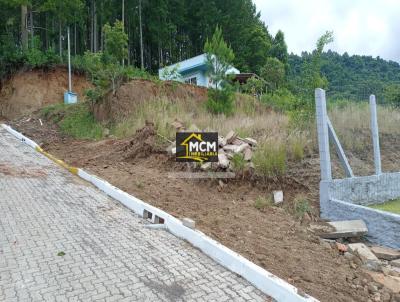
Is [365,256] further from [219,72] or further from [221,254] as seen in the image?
[219,72]

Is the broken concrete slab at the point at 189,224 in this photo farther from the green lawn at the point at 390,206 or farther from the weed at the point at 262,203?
the green lawn at the point at 390,206

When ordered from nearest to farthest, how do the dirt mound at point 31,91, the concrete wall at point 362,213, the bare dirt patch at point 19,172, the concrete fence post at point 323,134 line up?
1. the concrete wall at point 362,213
2. the concrete fence post at point 323,134
3. the bare dirt patch at point 19,172
4. the dirt mound at point 31,91

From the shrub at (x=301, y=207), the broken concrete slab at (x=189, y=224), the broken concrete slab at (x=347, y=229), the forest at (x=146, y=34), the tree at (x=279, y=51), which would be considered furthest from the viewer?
the tree at (x=279, y=51)

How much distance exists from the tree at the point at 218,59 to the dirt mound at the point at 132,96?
2647 mm

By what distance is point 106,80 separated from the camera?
14.9m

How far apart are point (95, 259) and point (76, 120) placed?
41.6 ft

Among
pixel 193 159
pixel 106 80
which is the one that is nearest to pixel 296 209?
pixel 193 159

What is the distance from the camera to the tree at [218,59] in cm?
1212

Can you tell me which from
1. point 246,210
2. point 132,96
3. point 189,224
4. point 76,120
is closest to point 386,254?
point 246,210

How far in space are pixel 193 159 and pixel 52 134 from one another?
9408mm

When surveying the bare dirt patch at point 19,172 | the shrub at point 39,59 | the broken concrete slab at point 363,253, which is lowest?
the broken concrete slab at point 363,253

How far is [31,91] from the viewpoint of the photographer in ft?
78.7

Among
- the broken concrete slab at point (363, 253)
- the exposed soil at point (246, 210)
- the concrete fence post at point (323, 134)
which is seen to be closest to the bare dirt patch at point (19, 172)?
the exposed soil at point (246, 210)

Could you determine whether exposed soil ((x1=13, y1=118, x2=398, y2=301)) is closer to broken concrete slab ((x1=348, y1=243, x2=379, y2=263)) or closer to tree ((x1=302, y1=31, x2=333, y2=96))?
broken concrete slab ((x1=348, y1=243, x2=379, y2=263))
